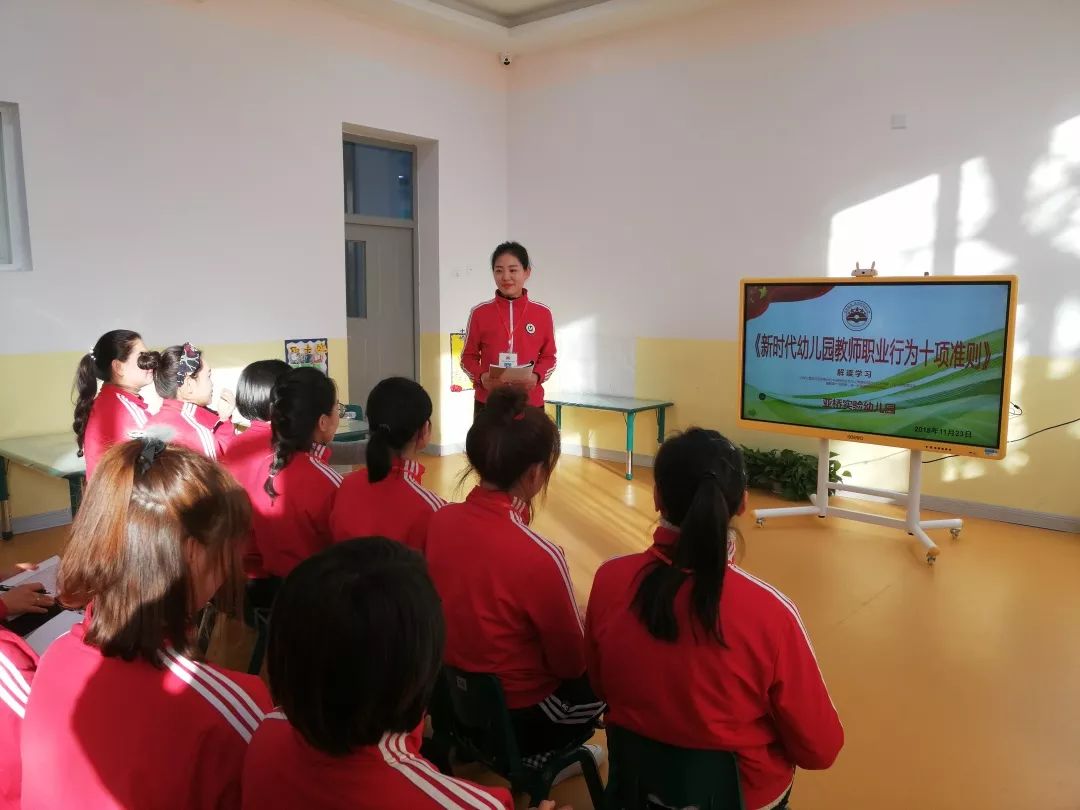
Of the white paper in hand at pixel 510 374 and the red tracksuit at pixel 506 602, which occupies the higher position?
the white paper in hand at pixel 510 374

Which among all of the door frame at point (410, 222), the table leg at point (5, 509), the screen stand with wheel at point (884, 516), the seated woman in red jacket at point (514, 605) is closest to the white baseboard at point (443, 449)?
the door frame at point (410, 222)

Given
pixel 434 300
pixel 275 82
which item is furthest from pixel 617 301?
pixel 275 82

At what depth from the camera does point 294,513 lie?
2305 mm

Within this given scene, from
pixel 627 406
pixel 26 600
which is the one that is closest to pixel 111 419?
pixel 26 600

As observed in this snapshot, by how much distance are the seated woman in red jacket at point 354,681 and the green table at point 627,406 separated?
15.3ft

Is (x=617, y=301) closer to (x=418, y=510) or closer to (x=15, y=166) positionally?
(x=15, y=166)

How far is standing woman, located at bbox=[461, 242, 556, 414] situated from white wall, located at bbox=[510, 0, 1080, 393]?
1838 mm

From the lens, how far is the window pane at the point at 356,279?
629 cm

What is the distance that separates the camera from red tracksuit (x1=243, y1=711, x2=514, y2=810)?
0.88m

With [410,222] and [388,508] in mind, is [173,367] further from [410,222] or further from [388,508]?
[410,222]

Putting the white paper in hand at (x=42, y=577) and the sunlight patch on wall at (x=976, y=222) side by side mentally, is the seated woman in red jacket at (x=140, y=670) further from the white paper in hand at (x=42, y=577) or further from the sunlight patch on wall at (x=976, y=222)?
the sunlight patch on wall at (x=976, y=222)

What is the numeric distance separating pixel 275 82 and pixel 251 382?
3445 millimetres

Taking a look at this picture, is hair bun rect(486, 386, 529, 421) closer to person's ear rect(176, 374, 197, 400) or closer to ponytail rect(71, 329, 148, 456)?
person's ear rect(176, 374, 197, 400)

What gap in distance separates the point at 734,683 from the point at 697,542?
0.25m
